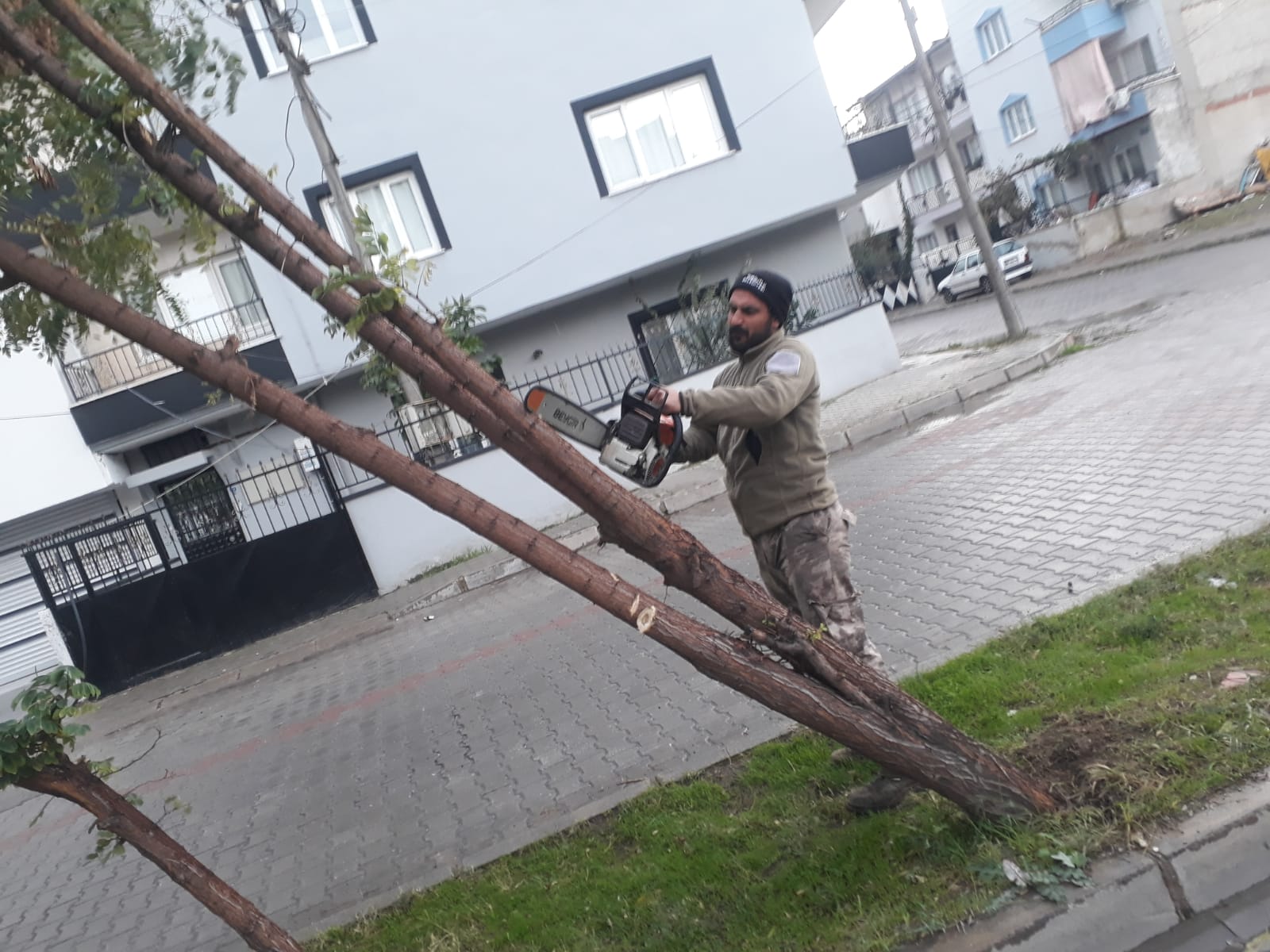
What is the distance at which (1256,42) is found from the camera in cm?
3192

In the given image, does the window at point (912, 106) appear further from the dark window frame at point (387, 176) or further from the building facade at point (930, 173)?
the dark window frame at point (387, 176)

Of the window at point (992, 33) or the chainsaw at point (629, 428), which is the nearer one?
the chainsaw at point (629, 428)

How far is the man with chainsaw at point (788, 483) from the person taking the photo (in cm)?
371

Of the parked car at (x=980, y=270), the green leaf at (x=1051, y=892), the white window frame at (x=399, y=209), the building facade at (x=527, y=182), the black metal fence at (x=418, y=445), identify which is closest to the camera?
the green leaf at (x=1051, y=892)

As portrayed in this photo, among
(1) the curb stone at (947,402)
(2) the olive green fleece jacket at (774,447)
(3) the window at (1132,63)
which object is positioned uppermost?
(3) the window at (1132,63)

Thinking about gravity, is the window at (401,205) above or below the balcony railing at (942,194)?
above

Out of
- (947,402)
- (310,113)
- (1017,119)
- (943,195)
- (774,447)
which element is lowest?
(947,402)

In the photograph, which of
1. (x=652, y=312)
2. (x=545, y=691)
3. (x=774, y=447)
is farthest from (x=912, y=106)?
(x=774, y=447)

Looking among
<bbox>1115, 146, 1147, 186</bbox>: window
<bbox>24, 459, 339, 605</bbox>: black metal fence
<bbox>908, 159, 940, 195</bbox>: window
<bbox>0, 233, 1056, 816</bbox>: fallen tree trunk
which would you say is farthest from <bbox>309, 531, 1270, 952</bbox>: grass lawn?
<bbox>908, 159, 940, 195</bbox>: window

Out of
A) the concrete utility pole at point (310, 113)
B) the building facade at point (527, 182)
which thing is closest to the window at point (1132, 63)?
the building facade at point (527, 182)

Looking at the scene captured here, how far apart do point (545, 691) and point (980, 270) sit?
30.2 metres

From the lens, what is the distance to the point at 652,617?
3.11 metres

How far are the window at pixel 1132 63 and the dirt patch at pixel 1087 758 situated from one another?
3597 cm

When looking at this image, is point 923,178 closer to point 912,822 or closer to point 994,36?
point 994,36
